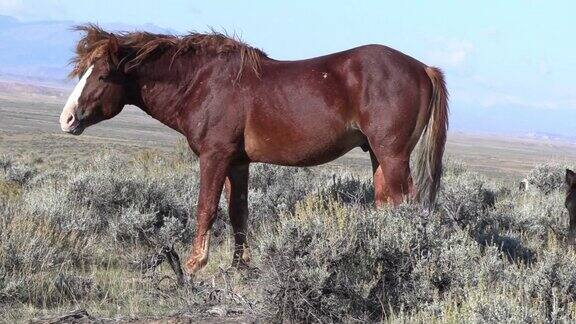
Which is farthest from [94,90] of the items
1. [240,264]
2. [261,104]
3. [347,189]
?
[347,189]

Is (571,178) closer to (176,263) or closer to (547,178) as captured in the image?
(176,263)

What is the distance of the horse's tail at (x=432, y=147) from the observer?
679 centimetres

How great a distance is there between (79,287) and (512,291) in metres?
3.40

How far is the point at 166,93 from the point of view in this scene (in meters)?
7.15

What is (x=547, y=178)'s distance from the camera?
14461 mm

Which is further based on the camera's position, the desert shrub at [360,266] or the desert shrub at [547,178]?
the desert shrub at [547,178]

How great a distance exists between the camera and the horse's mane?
6.99 m

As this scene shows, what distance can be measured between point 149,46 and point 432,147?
9.15 feet

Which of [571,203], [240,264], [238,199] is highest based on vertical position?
[571,203]

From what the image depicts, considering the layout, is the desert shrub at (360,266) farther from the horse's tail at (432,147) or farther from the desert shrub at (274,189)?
the desert shrub at (274,189)

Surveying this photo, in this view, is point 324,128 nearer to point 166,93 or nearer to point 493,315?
point 166,93

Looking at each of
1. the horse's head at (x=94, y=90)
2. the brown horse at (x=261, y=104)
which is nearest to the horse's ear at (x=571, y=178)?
the brown horse at (x=261, y=104)

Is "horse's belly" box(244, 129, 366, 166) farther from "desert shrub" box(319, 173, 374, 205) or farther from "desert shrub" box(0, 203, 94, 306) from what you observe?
"desert shrub" box(319, 173, 374, 205)

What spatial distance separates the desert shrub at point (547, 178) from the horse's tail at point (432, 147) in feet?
25.8
